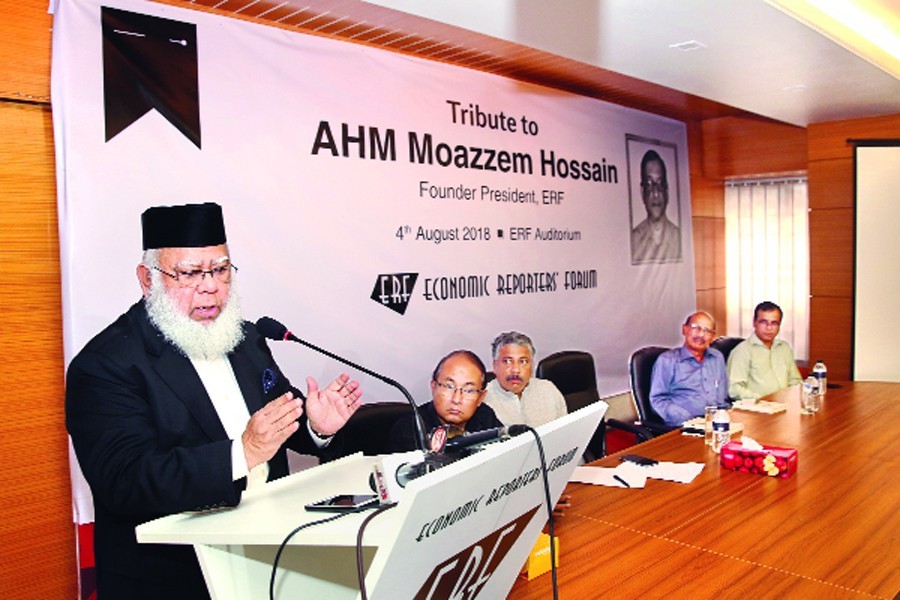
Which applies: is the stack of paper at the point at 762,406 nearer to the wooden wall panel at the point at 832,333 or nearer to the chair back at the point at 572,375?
the chair back at the point at 572,375

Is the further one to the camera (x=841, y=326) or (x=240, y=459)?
(x=841, y=326)

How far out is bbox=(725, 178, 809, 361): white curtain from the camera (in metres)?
7.00

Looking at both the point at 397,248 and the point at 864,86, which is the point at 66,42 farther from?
the point at 864,86

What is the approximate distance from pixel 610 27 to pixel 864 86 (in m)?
2.46

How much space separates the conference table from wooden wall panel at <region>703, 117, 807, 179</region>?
411cm

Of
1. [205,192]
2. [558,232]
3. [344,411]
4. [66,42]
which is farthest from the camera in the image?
[558,232]

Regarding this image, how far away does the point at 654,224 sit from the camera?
6543mm

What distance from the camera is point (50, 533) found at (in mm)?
3090

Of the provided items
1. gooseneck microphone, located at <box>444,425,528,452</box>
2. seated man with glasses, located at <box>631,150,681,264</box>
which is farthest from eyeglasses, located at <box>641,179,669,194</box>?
gooseneck microphone, located at <box>444,425,528,452</box>

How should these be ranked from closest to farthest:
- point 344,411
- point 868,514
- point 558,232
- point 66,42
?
point 344,411, point 868,514, point 66,42, point 558,232

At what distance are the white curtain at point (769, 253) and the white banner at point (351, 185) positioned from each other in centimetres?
166

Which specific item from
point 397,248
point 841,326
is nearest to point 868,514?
point 397,248

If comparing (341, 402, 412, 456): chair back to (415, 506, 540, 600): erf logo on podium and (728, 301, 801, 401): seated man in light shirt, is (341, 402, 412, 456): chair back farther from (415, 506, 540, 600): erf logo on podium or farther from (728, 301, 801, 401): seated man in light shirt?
(728, 301, 801, 401): seated man in light shirt

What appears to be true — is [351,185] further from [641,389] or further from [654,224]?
[654,224]
